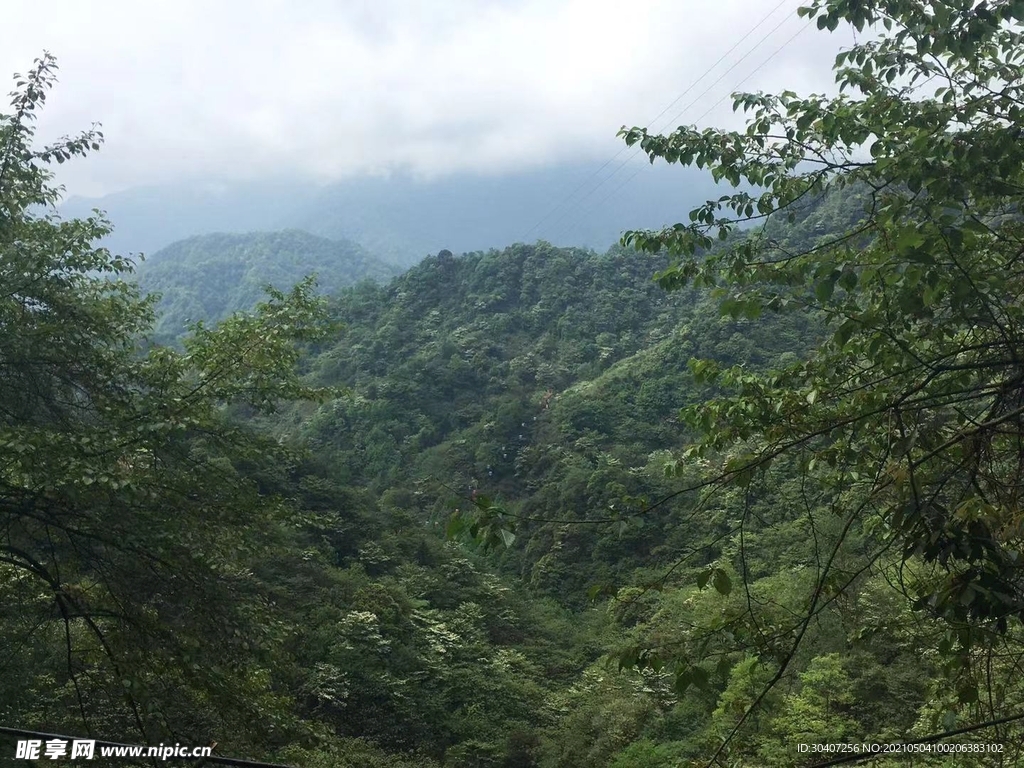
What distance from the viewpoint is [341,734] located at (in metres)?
11.9

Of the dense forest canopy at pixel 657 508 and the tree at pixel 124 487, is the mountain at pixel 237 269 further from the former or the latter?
the tree at pixel 124 487

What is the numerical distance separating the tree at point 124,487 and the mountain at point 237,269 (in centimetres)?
5285

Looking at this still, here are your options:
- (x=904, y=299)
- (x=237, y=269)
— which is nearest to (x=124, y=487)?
(x=904, y=299)

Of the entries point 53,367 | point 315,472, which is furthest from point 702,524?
point 53,367

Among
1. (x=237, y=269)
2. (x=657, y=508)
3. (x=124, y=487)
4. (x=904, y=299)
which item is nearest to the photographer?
(x=904, y=299)

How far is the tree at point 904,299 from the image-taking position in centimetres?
254

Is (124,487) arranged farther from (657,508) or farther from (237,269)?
(237,269)

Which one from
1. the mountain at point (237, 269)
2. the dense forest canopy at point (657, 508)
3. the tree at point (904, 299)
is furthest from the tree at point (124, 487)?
the mountain at point (237, 269)

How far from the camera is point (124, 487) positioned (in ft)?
15.0

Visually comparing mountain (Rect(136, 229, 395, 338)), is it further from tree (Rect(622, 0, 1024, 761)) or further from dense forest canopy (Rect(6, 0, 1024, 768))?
tree (Rect(622, 0, 1024, 761))

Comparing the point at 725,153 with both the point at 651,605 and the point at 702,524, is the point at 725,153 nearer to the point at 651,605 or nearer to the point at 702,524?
the point at 651,605

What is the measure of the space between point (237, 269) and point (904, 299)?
3369 inches

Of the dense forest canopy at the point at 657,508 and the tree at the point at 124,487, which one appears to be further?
the tree at the point at 124,487

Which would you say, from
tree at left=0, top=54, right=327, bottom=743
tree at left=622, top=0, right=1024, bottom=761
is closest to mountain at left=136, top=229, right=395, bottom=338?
tree at left=0, top=54, right=327, bottom=743
